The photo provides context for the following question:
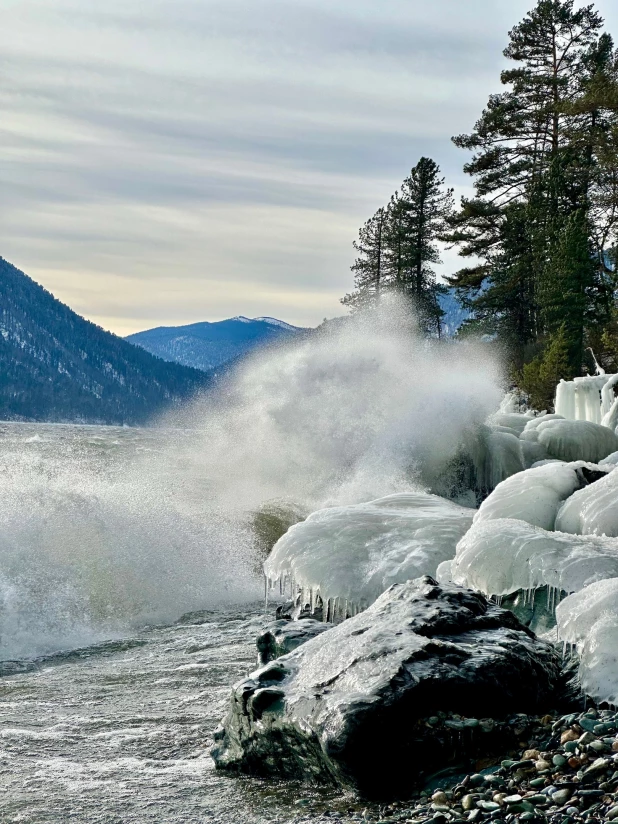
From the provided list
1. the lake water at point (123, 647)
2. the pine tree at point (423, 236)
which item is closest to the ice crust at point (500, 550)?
the lake water at point (123, 647)

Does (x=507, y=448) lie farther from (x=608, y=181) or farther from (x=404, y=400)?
(x=608, y=181)

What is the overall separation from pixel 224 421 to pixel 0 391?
182 metres

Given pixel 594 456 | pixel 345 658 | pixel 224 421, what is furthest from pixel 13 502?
pixel 594 456

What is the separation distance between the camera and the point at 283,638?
799 cm

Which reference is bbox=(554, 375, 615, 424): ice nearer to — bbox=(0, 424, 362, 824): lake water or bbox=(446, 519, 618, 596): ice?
bbox=(0, 424, 362, 824): lake water

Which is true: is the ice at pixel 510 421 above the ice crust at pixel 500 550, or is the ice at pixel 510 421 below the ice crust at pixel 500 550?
above

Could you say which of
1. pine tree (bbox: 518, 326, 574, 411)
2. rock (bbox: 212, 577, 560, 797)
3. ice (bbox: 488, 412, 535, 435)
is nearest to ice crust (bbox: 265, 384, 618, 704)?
rock (bbox: 212, 577, 560, 797)

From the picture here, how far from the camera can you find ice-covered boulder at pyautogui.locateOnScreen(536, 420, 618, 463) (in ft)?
67.2

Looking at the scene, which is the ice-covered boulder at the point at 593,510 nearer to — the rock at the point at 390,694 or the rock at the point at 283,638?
the rock at the point at 390,694

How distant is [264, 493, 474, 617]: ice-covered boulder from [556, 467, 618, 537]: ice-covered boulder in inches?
54.9

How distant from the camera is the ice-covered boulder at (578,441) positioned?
67.2 feet

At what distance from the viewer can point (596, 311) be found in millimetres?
40125

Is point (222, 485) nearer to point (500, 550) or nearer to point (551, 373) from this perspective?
point (500, 550)

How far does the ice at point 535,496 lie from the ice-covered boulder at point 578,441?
9481mm
